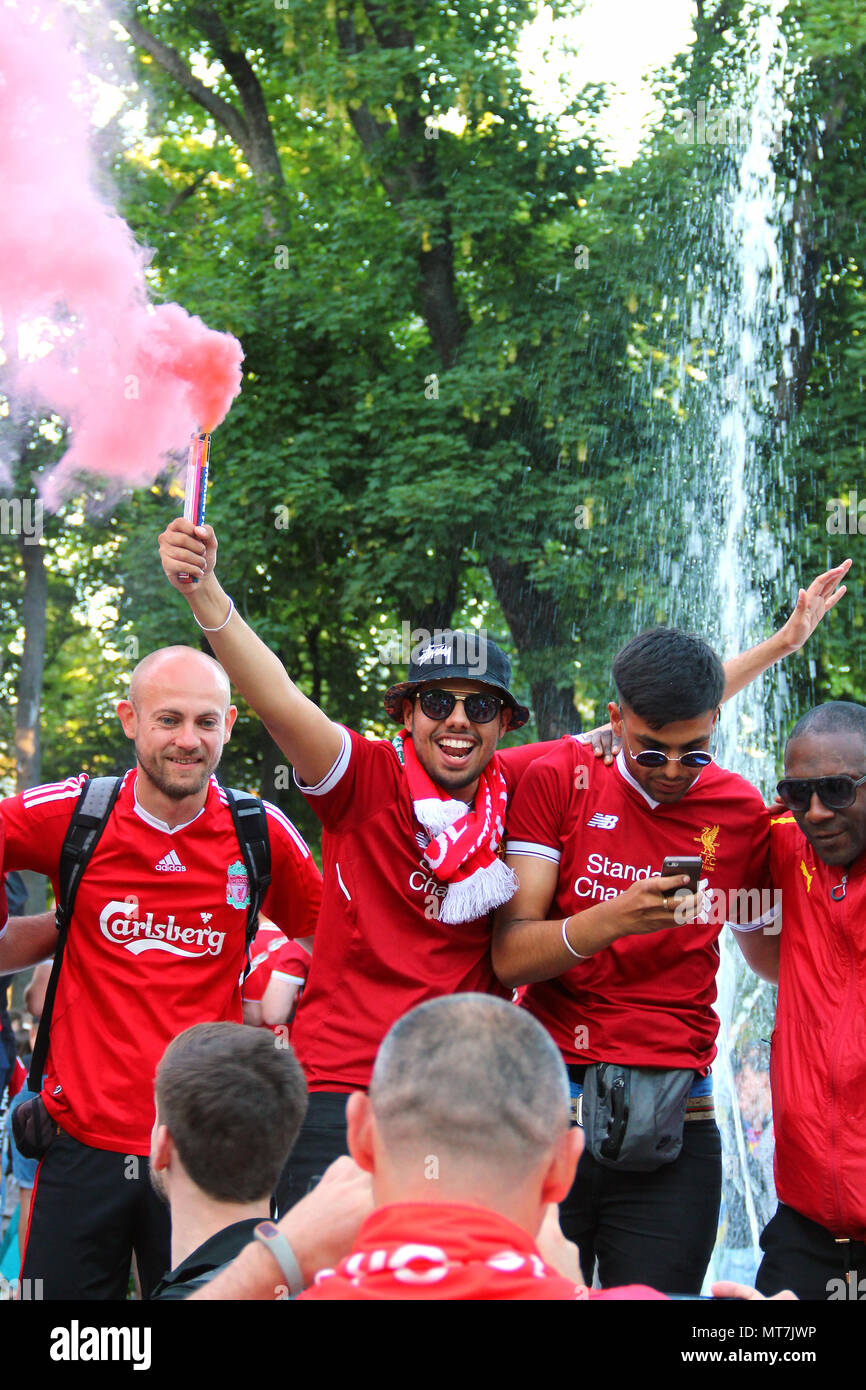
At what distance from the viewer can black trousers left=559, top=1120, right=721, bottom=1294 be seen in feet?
10.9

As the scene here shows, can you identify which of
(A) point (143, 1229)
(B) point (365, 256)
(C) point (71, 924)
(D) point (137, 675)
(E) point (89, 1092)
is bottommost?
(A) point (143, 1229)

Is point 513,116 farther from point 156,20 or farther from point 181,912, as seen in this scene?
point 181,912

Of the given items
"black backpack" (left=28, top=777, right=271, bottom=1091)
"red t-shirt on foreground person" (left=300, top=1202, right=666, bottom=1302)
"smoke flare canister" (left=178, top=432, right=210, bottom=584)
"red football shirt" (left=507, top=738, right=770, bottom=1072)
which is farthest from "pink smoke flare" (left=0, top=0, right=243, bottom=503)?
"red t-shirt on foreground person" (left=300, top=1202, right=666, bottom=1302)

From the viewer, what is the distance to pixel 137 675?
414 centimetres

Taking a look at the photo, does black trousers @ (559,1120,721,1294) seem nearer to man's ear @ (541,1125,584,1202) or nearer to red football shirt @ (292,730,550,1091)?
red football shirt @ (292,730,550,1091)

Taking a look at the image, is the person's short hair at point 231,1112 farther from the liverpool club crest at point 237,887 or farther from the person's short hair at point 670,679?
the liverpool club crest at point 237,887

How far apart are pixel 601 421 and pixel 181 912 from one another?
31.1 feet

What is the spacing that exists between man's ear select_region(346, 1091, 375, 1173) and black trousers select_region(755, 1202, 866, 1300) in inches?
65.8

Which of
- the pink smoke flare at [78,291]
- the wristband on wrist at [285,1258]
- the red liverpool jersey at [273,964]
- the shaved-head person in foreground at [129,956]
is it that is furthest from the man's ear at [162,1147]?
the pink smoke flare at [78,291]

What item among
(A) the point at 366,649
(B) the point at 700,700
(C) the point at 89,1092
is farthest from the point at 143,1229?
(A) the point at 366,649

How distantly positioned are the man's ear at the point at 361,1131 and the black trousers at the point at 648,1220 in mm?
1551

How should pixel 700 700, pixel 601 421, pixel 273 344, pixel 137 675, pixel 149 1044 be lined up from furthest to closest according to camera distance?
1. pixel 273 344
2. pixel 601 421
3. pixel 137 675
4. pixel 149 1044
5. pixel 700 700

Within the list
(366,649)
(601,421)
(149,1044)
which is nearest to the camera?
(149,1044)

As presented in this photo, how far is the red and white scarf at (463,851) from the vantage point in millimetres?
3328
